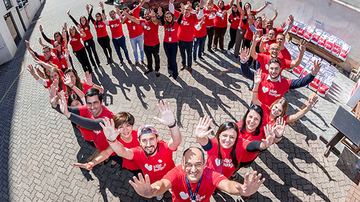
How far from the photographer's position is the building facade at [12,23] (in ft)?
35.5

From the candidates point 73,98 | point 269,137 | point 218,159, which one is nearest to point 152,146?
point 218,159

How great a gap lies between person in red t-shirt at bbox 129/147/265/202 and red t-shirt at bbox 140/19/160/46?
5.43m

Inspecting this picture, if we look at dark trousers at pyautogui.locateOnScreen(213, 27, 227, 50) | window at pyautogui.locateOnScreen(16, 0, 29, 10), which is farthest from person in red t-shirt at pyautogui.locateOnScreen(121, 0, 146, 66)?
window at pyautogui.locateOnScreen(16, 0, 29, 10)

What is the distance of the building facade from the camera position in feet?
35.5

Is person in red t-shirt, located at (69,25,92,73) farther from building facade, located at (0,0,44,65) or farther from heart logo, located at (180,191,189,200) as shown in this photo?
→ heart logo, located at (180,191,189,200)

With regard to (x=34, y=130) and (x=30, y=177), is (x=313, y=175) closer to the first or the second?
(x=30, y=177)

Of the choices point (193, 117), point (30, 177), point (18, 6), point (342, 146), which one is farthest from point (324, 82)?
point (18, 6)

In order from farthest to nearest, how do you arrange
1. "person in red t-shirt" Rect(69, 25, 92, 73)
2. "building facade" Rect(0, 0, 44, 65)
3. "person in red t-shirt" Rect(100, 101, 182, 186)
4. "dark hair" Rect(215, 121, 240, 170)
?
"building facade" Rect(0, 0, 44, 65)
"person in red t-shirt" Rect(69, 25, 92, 73)
"dark hair" Rect(215, 121, 240, 170)
"person in red t-shirt" Rect(100, 101, 182, 186)

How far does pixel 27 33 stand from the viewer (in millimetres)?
14227

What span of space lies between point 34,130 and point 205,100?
5764mm

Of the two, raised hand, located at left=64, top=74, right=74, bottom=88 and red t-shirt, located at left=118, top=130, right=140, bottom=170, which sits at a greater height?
raised hand, located at left=64, top=74, right=74, bottom=88

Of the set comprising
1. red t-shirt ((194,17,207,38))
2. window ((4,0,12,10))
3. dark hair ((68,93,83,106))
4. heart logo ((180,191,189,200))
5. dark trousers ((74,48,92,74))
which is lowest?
dark trousers ((74,48,92,74))

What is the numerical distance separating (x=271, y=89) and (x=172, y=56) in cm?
409

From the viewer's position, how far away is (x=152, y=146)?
3.18 meters
